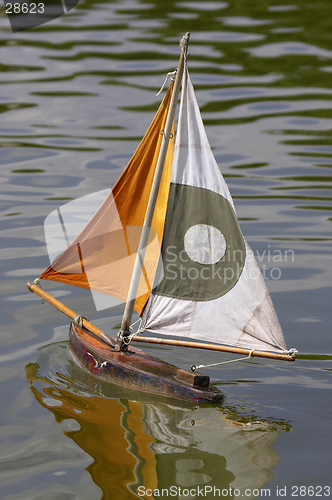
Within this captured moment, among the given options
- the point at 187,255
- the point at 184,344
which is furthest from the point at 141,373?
the point at 187,255

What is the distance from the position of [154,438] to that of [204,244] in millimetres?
3104

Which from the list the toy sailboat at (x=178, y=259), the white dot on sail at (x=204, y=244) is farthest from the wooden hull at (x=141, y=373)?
the white dot on sail at (x=204, y=244)

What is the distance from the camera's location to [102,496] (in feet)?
24.3

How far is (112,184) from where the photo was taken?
69.7 feet

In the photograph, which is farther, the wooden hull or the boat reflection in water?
the wooden hull

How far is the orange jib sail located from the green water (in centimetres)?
172

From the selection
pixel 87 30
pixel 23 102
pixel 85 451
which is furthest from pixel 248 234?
pixel 87 30

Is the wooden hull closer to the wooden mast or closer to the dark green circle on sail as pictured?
the wooden mast

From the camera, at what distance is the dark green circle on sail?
30.0 feet

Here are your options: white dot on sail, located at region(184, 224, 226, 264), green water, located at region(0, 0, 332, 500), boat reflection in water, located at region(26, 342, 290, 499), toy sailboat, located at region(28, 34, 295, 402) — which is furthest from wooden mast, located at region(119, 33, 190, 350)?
green water, located at region(0, 0, 332, 500)

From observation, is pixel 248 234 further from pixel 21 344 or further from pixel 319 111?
pixel 319 111

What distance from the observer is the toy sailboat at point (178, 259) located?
8945mm

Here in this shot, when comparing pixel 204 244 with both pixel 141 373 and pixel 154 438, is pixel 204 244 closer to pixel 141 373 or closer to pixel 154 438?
pixel 141 373

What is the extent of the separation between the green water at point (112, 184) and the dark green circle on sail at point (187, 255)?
1874mm
